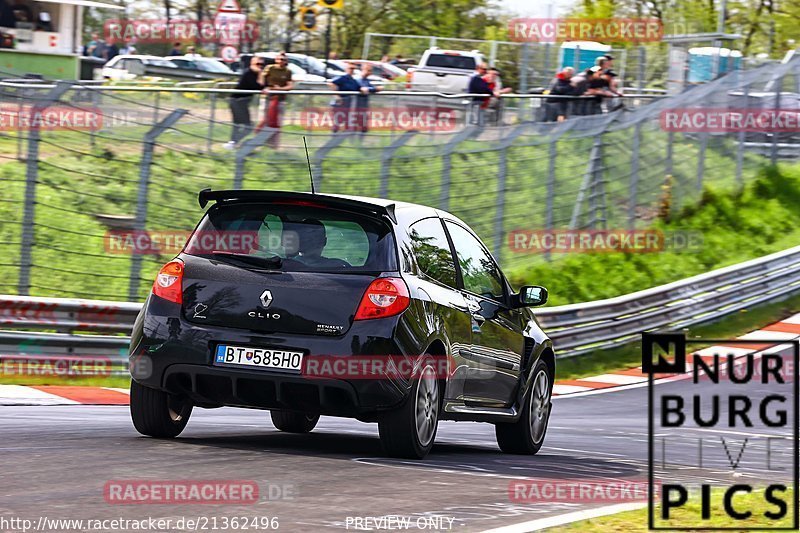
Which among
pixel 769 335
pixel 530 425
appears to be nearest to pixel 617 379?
pixel 769 335

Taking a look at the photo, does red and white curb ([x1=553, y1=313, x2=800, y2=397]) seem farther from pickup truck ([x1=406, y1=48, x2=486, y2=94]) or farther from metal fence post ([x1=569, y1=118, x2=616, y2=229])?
pickup truck ([x1=406, y1=48, x2=486, y2=94])

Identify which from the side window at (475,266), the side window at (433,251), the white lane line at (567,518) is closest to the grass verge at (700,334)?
the side window at (475,266)

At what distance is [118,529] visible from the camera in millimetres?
5605

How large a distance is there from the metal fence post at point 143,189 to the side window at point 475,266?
18.0ft

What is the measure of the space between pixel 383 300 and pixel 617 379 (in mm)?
11155

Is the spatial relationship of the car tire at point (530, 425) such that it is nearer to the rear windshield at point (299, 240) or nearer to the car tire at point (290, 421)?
the car tire at point (290, 421)

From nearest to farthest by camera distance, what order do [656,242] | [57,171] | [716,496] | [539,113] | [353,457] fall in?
1. [716,496]
2. [353,457]
3. [57,171]
4. [539,113]
5. [656,242]

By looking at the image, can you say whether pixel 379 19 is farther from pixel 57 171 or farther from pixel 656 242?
pixel 57 171

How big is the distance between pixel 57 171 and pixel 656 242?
39.1 feet

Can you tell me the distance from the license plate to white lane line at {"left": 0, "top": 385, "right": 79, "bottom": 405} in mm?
3664

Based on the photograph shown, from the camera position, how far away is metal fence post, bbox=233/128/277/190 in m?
15.8

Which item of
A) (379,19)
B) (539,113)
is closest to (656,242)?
(539,113)

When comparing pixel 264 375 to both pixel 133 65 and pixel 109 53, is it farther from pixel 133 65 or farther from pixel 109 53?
pixel 109 53

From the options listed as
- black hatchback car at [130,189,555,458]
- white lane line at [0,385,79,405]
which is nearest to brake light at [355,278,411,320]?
black hatchback car at [130,189,555,458]
